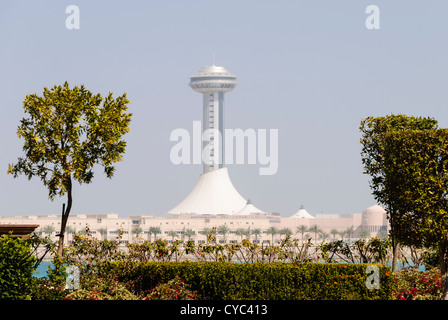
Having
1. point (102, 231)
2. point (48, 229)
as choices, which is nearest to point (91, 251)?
point (48, 229)

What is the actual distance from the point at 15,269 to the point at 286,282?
7070 mm

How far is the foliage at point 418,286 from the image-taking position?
21.4m

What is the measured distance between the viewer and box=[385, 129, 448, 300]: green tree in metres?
21.1

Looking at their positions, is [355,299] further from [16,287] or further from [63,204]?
[63,204]

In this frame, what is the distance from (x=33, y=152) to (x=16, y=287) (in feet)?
26.5

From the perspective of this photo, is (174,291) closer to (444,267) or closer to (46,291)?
(46,291)

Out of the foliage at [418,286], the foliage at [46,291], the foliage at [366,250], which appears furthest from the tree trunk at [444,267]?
the foliage at [46,291]

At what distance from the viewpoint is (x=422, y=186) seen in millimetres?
21172

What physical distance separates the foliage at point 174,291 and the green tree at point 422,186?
6684 millimetres

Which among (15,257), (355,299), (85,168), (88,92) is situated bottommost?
(355,299)

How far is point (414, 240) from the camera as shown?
2180 cm

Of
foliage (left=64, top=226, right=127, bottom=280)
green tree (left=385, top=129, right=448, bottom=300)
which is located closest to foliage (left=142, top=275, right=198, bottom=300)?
foliage (left=64, top=226, right=127, bottom=280)

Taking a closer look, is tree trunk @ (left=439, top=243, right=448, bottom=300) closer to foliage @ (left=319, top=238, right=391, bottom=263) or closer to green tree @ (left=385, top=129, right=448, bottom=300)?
green tree @ (left=385, top=129, right=448, bottom=300)
